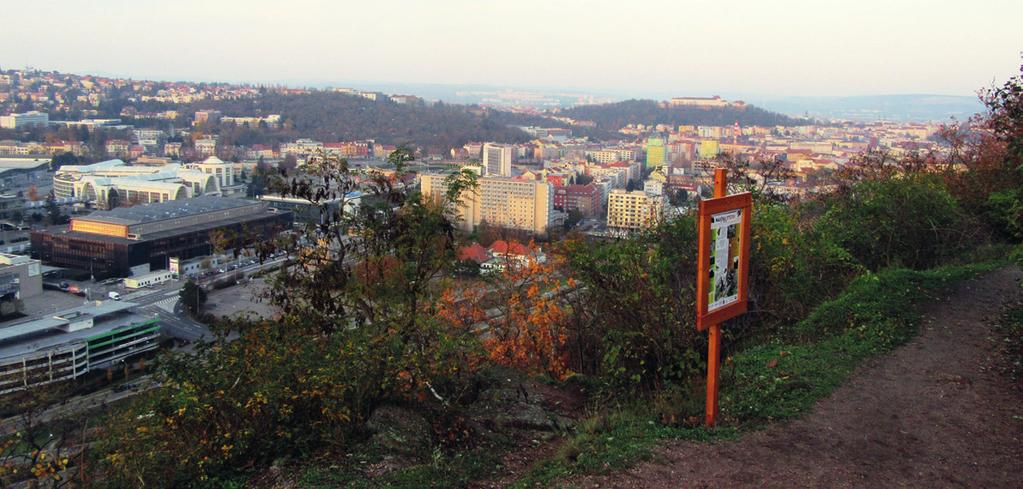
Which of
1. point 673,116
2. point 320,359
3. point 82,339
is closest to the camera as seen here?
point 320,359

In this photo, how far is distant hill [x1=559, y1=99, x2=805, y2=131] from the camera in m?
67.8

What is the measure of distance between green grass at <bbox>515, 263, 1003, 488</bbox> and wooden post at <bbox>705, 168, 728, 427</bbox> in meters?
0.07

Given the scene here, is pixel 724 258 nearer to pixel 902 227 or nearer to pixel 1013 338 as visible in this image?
pixel 1013 338

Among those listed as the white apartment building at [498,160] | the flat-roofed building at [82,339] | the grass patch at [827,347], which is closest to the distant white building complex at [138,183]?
the white apartment building at [498,160]

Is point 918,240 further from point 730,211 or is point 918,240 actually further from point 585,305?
point 730,211

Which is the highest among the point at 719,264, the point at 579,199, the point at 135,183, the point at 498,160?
the point at 719,264

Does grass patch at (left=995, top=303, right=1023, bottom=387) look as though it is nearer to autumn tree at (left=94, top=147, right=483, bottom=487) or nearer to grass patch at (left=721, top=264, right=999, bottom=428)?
grass patch at (left=721, top=264, right=999, bottom=428)

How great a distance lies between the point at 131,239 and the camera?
62.5 ft

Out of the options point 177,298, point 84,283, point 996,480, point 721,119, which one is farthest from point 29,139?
point 721,119

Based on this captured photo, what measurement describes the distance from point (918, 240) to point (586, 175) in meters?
30.5

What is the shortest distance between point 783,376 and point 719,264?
0.80m

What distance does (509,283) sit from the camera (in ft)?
16.2

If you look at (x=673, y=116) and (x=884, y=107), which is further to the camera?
(x=884, y=107)

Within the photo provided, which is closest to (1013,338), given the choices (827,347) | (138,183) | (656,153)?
(827,347)
